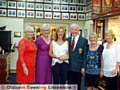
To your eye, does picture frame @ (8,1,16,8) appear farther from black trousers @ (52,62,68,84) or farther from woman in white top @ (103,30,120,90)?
woman in white top @ (103,30,120,90)

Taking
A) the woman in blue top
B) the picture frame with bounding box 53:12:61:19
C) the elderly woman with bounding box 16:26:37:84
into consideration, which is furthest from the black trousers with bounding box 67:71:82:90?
the picture frame with bounding box 53:12:61:19

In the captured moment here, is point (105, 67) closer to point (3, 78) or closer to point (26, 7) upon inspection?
point (3, 78)

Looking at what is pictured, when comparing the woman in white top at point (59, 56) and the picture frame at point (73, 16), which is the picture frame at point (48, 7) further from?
the woman in white top at point (59, 56)

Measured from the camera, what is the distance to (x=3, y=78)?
3666 millimetres

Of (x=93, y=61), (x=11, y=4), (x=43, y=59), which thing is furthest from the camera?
(x=11, y=4)

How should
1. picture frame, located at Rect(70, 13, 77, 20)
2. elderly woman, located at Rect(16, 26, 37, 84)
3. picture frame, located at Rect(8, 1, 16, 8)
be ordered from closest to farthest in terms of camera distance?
elderly woman, located at Rect(16, 26, 37, 84)
picture frame, located at Rect(8, 1, 16, 8)
picture frame, located at Rect(70, 13, 77, 20)

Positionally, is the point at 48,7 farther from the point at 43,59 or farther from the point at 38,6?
the point at 43,59

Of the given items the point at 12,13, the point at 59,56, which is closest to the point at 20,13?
the point at 12,13

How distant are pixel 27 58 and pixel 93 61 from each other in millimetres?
997

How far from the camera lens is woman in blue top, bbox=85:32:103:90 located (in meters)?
2.91

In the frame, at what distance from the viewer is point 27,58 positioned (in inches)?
116

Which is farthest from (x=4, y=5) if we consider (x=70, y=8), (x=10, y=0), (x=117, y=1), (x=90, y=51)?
(x=90, y=51)

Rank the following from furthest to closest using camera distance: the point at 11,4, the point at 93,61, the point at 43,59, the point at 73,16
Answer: the point at 73,16 < the point at 11,4 < the point at 43,59 < the point at 93,61

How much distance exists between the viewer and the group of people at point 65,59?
2928 mm
